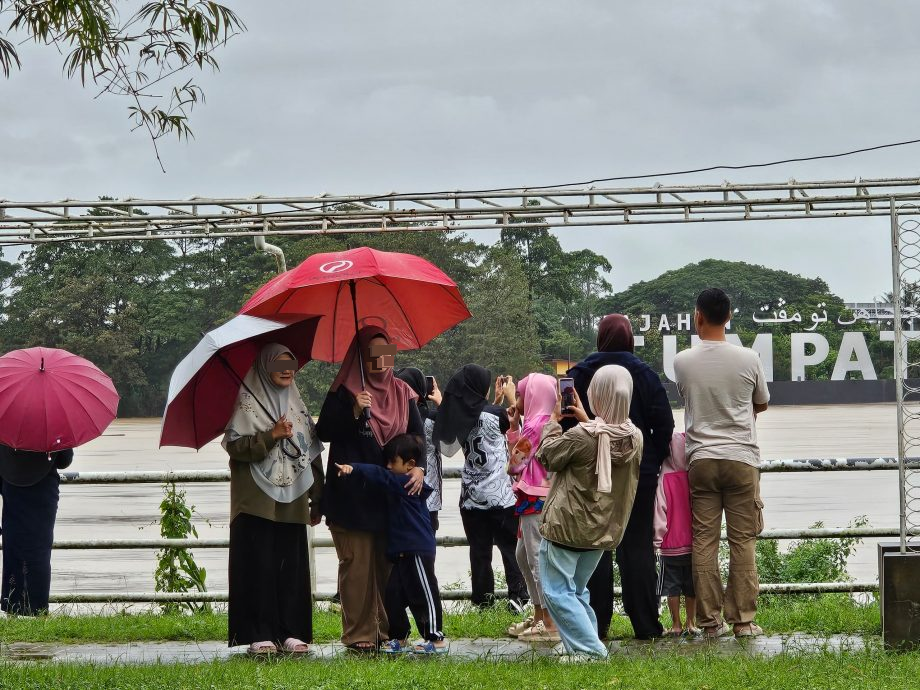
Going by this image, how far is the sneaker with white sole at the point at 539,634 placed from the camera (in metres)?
6.31

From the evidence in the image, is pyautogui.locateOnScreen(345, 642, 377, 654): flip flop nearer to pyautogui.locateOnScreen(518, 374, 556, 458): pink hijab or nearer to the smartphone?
pyautogui.locateOnScreen(518, 374, 556, 458): pink hijab

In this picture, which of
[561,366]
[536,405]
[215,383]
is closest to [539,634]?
[536,405]

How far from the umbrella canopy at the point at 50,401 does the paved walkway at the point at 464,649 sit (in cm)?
125

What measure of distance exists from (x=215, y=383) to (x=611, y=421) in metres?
2.11

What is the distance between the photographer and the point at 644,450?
6102 mm

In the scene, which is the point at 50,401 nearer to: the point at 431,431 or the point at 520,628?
the point at 431,431

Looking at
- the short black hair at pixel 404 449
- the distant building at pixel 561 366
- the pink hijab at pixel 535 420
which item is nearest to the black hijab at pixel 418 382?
the pink hijab at pixel 535 420

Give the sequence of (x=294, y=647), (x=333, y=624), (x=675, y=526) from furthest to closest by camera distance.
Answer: (x=333, y=624), (x=675, y=526), (x=294, y=647)

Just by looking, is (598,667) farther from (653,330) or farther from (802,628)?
(653,330)

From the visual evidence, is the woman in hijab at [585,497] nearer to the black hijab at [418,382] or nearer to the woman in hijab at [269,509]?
the woman in hijab at [269,509]

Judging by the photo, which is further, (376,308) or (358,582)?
(376,308)

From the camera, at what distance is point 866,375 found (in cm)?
5538

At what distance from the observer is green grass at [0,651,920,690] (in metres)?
4.95

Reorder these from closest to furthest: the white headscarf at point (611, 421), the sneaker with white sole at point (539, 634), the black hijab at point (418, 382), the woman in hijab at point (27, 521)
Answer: the white headscarf at point (611, 421)
the sneaker with white sole at point (539, 634)
the black hijab at point (418, 382)
the woman in hijab at point (27, 521)
